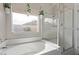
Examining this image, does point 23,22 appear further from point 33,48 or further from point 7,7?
point 33,48

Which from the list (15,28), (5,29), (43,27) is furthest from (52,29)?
(5,29)

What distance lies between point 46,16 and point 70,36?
865 mm

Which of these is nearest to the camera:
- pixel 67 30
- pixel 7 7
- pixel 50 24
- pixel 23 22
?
pixel 7 7

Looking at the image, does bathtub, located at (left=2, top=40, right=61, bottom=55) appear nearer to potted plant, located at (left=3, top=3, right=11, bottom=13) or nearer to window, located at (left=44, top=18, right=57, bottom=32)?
window, located at (left=44, top=18, right=57, bottom=32)

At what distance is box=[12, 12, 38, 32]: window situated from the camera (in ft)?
6.30

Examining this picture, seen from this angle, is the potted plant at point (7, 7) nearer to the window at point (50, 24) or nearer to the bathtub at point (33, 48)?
the bathtub at point (33, 48)

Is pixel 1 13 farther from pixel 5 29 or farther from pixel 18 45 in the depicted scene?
pixel 18 45

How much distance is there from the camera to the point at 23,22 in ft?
6.44

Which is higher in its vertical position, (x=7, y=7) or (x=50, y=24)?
(x=7, y=7)

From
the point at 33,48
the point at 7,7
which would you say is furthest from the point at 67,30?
the point at 7,7

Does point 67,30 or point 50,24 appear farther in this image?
point 67,30

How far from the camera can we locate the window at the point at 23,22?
192cm

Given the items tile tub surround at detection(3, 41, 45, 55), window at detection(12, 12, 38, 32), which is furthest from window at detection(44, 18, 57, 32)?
tile tub surround at detection(3, 41, 45, 55)

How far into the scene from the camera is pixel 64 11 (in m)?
2.45
